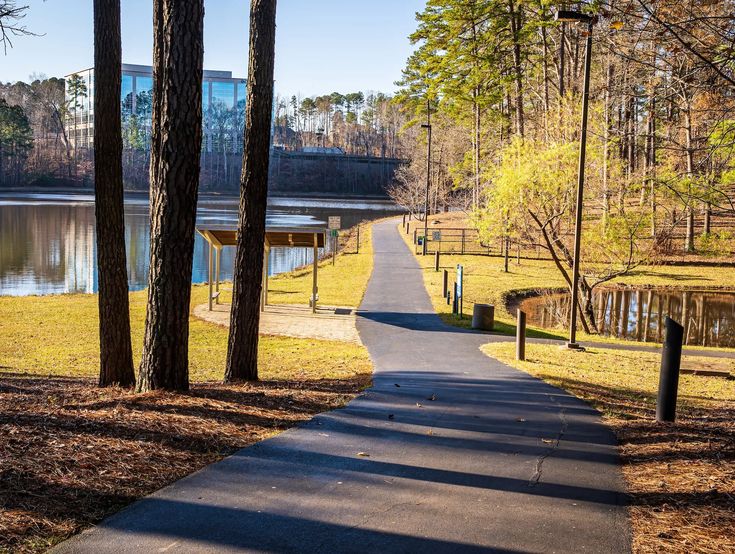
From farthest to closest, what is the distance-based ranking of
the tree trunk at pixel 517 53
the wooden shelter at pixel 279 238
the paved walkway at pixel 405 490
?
the tree trunk at pixel 517 53, the wooden shelter at pixel 279 238, the paved walkway at pixel 405 490

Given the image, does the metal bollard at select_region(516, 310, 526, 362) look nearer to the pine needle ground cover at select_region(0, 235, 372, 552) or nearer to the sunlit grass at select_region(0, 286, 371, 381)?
the sunlit grass at select_region(0, 286, 371, 381)

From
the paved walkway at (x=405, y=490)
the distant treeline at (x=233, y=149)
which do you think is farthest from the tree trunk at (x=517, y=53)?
the distant treeline at (x=233, y=149)

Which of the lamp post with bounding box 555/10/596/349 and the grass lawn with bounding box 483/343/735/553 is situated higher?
the lamp post with bounding box 555/10/596/349

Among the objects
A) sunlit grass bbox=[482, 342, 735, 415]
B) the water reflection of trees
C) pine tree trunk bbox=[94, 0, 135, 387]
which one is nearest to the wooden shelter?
sunlit grass bbox=[482, 342, 735, 415]

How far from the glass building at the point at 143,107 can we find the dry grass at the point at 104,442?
131 metres

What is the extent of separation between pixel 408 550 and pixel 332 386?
621 cm

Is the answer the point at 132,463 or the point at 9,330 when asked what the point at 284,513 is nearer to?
the point at 132,463

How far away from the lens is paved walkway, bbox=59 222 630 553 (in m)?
4.47

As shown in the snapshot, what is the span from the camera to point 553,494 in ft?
18.3

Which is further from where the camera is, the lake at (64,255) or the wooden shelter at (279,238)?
the lake at (64,255)

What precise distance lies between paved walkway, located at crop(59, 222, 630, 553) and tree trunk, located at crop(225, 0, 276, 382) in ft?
7.48

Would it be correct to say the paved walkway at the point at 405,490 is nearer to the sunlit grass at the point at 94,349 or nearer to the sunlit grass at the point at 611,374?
the sunlit grass at the point at 611,374

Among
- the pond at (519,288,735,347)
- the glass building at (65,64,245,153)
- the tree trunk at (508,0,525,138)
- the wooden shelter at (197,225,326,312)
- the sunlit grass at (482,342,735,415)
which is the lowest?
the pond at (519,288,735,347)

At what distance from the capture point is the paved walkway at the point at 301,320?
761 inches
